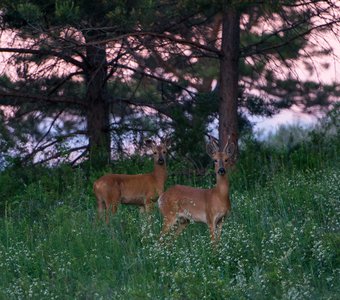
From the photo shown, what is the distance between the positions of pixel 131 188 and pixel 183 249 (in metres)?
3.77

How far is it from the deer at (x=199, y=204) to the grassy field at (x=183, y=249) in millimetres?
167

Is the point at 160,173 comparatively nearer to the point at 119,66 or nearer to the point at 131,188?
the point at 131,188

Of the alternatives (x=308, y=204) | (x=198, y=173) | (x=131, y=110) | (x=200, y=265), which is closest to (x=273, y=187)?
(x=308, y=204)

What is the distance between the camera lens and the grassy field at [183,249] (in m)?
9.94

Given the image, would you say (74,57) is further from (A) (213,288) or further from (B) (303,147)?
(A) (213,288)

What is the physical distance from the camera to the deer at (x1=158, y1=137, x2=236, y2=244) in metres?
12.6

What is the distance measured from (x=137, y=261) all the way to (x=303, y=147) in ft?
22.3

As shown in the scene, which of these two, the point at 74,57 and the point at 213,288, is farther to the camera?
the point at 74,57

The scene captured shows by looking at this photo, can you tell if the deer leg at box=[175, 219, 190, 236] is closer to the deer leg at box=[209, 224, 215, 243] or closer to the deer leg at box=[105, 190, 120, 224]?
the deer leg at box=[209, 224, 215, 243]

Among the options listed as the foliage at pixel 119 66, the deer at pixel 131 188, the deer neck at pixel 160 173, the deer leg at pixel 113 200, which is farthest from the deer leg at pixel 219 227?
the foliage at pixel 119 66

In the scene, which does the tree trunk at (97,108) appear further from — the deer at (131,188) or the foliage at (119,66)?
the deer at (131,188)

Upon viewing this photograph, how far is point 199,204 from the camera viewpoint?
41.9 feet

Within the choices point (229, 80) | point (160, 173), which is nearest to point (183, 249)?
point (160, 173)

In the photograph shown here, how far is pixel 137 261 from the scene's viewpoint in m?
11.2
